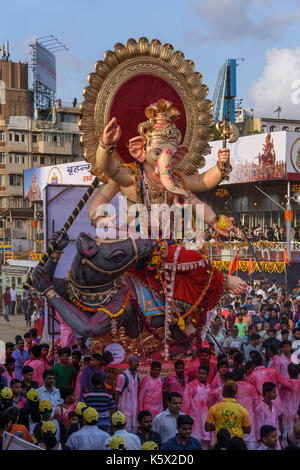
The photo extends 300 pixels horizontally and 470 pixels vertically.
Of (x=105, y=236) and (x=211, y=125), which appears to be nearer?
(x=105, y=236)

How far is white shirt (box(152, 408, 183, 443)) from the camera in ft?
21.9

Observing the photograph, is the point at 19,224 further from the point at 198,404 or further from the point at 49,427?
the point at 49,427

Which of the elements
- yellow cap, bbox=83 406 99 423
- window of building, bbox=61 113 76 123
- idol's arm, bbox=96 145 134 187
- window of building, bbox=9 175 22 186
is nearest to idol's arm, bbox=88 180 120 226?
idol's arm, bbox=96 145 134 187

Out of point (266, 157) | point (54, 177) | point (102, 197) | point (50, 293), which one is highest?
point (54, 177)

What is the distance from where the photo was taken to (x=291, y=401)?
7977 millimetres

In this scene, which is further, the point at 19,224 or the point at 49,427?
the point at 19,224

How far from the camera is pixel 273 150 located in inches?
1174

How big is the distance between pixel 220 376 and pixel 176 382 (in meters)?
0.62

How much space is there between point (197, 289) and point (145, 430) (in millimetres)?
3107

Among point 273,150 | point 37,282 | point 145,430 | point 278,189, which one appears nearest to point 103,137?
point 37,282

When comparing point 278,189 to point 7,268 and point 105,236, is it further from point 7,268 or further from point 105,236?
point 105,236

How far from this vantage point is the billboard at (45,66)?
190 ft

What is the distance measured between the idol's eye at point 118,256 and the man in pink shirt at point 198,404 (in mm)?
1778

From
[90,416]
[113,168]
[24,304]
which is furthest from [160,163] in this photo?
[24,304]
